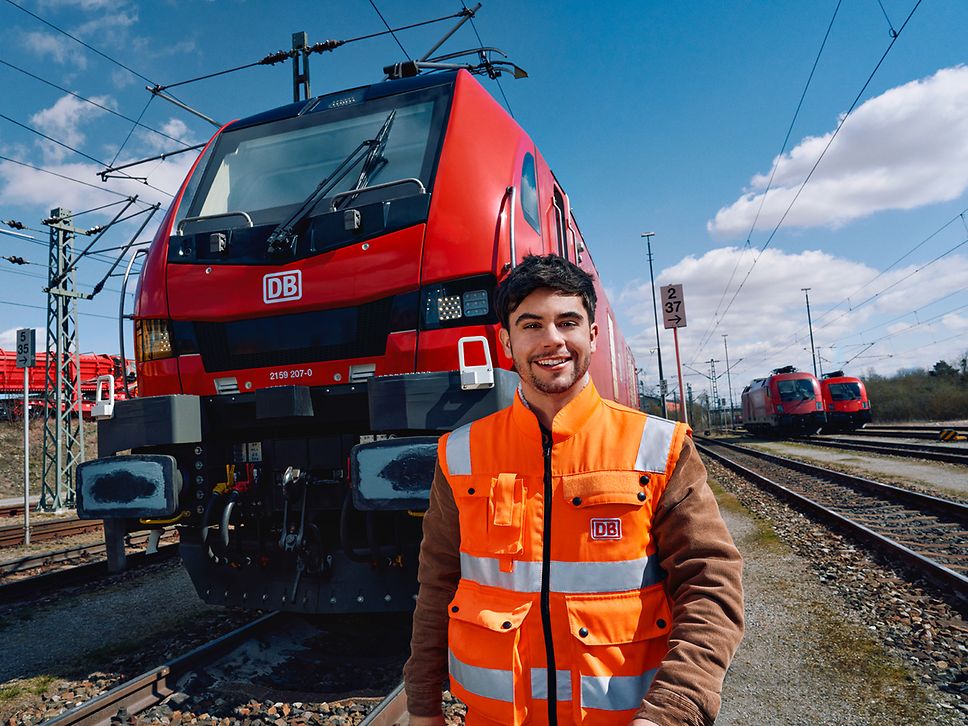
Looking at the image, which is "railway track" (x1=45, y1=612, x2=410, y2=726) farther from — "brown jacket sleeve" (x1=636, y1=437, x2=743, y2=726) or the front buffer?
"brown jacket sleeve" (x1=636, y1=437, x2=743, y2=726)

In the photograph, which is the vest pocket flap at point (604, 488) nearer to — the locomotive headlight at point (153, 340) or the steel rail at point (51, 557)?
the locomotive headlight at point (153, 340)

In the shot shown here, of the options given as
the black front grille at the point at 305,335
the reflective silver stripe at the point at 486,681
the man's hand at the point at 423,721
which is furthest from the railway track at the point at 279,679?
the black front grille at the point at 305,335

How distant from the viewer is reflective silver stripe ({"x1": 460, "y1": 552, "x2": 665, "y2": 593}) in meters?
1.51

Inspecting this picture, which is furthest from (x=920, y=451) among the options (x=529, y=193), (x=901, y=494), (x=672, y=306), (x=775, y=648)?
(x=529, y=193)

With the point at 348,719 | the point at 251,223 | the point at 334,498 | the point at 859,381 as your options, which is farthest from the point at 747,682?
the point at 859,381

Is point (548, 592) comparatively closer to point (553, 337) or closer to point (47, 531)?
point (553, 337)

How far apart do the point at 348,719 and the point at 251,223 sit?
9.56ft

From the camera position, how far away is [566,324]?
1679mm

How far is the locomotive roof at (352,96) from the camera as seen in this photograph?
4.17m

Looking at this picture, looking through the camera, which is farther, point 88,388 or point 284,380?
point 88,388

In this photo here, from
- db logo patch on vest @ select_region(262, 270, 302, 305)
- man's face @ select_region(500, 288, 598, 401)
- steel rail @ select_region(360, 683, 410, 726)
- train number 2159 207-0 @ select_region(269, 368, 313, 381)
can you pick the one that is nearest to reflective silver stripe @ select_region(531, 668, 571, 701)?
man's face @ select_region(500, 288, 598, 401)

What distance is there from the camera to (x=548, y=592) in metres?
1.54

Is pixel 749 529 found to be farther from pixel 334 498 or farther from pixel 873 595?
pixel 334 498

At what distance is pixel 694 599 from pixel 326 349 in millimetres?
2752
